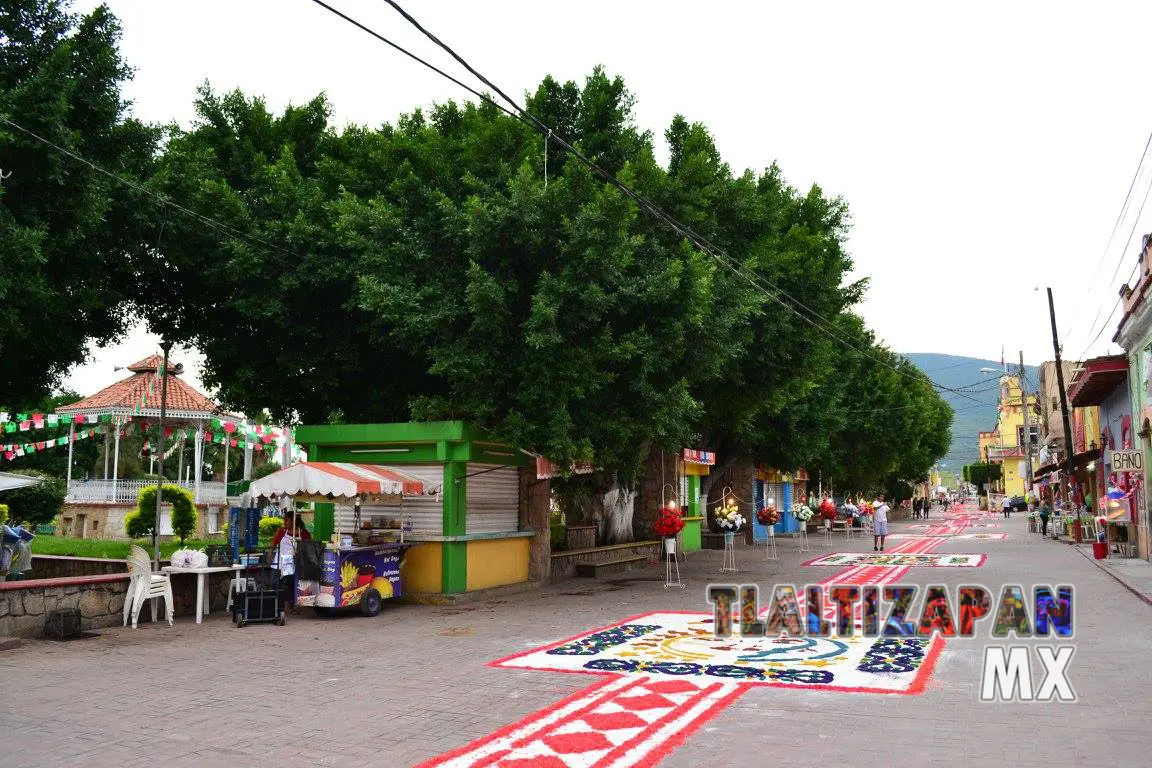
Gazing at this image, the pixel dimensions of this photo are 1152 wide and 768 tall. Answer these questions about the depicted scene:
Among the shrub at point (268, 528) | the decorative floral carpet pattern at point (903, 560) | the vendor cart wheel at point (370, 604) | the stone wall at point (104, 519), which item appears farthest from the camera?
the stone wall at point (104, 519)

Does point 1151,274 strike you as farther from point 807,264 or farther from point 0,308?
point 0,308

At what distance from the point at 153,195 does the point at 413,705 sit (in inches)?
451

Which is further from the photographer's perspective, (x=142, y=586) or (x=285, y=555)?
(x=285, y=555)

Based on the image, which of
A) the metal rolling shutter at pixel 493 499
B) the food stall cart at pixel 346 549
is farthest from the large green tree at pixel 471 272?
the food stall cart at pixel 346 549

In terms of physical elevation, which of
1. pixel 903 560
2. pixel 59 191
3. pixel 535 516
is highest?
pixel 59 191

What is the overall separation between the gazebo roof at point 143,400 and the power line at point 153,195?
1720 centimetres

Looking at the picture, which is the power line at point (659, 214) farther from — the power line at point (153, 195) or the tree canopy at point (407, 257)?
the power line at point (153, 195)

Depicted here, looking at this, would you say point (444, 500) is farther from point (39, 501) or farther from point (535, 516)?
point (39, 501)

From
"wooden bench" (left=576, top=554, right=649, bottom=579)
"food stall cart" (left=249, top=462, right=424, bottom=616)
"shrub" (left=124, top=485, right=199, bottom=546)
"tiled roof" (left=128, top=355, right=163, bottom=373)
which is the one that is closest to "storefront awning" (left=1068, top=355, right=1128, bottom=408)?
"wooden bench" (left=576, top=554, right=649, bottom=579)

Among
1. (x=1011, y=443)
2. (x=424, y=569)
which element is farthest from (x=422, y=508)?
(x=1011, y=443)

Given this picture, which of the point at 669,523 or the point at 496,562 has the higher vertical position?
the point at 669,523

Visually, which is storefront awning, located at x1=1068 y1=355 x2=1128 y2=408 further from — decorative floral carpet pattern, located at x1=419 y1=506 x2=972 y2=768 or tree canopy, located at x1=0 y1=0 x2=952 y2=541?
decorative floral carpet pattern, located at x1=419 y1=506 x2=972 y2=768

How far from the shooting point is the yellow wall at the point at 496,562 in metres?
17.6

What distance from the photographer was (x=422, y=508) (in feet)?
57.4
